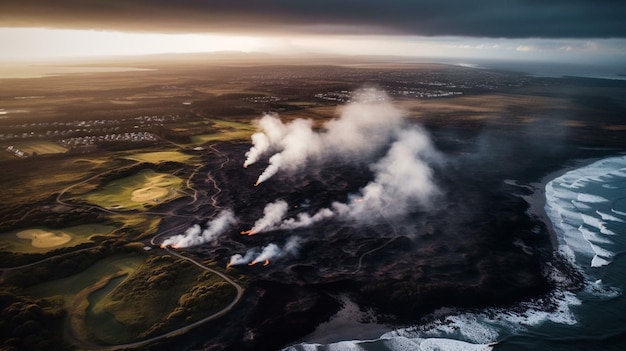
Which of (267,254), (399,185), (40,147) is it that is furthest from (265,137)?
(267,254)

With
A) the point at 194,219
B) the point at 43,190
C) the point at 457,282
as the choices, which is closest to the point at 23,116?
the point at 43,190

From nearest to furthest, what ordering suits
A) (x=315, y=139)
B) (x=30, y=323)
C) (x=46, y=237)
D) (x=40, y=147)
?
(x=30, y=323) < (x=46, y=237) < (x=40, y=147) < (x=315, y=139)

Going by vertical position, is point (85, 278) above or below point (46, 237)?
below

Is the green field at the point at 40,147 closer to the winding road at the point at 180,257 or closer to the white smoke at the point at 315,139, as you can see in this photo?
the winding road at the point at 180,257

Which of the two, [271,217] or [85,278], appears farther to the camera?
[271,217]

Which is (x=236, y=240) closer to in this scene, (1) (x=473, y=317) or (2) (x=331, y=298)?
(2) (x=331, y=298)

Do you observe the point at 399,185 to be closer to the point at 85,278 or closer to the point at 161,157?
the point at 85,278

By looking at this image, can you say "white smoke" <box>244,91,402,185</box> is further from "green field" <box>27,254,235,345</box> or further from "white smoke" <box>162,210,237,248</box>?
"green field" <box>27,254,235,345</box>
